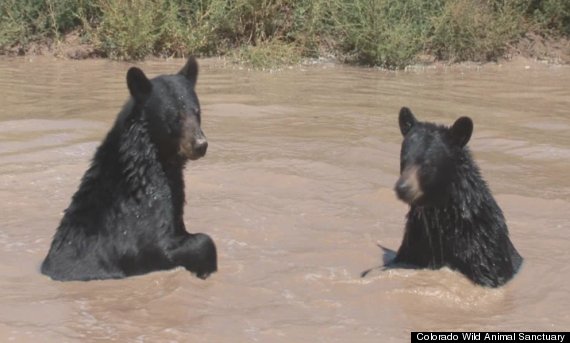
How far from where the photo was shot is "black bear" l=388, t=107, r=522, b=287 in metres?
6.25

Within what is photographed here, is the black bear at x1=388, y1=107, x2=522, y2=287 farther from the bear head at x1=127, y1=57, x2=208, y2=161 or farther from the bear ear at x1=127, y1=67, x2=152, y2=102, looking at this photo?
the bear ear at x1=127, y1=67, x2=152, y2=102

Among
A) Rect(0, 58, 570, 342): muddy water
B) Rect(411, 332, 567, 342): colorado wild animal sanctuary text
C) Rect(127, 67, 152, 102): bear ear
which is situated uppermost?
Rect(127, 67, 152, 102): bear ear

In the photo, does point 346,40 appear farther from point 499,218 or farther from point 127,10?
point 499,218

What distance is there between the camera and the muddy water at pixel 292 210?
18.7ft

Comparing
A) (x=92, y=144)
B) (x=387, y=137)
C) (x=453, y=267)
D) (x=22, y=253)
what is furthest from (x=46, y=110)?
(x=453, y=267)

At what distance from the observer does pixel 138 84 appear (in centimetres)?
602

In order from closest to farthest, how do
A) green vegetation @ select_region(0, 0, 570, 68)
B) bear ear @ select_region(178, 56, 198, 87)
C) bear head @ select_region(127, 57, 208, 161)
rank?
bear head @ select_region(127, 57, 208, 161) → bear ear @ select_region(178, 56, 198, 87) → green vegetation @ select_region(0, 0, 570, 68)

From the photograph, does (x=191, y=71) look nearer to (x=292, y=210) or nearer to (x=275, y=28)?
(x=292, y=210)

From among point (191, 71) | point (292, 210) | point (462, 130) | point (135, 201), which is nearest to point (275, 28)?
point (292, 210)

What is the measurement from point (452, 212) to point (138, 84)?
2.19 metres

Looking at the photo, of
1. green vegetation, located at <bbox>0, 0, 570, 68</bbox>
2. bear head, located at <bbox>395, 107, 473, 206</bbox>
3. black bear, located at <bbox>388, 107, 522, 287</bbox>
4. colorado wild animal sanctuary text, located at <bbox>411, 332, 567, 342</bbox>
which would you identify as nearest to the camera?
colorado wild animal sanctuary text, located at <bbox>411, 332, 567, 342</bbox>

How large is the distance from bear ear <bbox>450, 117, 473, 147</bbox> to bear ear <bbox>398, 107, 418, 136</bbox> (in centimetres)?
31

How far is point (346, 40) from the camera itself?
55.8ft

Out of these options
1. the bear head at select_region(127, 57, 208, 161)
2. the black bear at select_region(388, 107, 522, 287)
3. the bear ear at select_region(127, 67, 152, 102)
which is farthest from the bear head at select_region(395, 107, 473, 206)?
the bear ear at select_region(127, 67, 152, 102)
